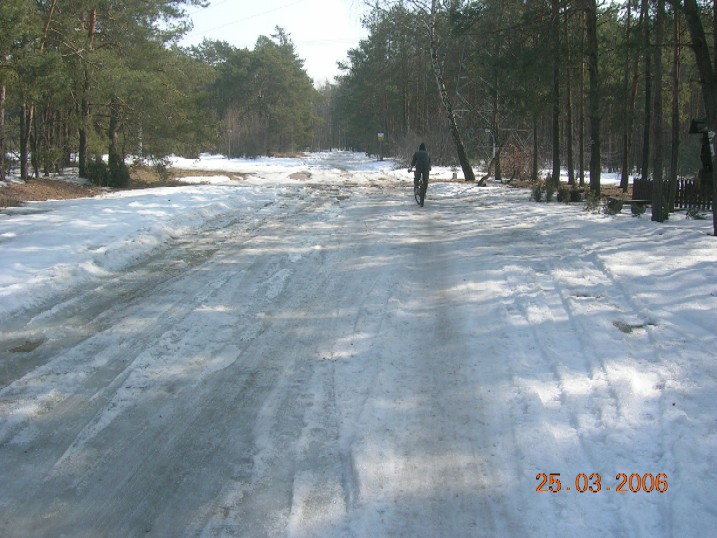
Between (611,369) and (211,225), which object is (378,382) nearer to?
(611,369)

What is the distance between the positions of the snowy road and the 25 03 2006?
0.10 ft

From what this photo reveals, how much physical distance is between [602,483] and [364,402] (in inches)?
63.7

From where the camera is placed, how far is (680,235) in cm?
973

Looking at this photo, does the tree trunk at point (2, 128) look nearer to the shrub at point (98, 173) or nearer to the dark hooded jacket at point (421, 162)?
the shrub at point (98, 173)

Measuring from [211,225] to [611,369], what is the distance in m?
9.16

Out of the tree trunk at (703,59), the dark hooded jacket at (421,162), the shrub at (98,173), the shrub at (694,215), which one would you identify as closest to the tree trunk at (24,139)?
the shrub at (98,173)

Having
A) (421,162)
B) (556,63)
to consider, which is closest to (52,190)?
(421,162)

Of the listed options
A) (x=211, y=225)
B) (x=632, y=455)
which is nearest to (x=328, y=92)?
(x=211, y=225)

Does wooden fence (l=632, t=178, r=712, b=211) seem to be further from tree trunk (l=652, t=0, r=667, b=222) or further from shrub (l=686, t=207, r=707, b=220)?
tree trunk (l=652, t=0, r=667, b=222)

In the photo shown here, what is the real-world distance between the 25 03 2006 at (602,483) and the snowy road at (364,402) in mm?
30

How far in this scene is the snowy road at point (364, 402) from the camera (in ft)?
9.73

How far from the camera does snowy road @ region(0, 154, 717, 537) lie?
297 centimetres

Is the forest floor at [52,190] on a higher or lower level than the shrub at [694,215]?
higher

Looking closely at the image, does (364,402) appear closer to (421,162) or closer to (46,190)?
(421,162)
